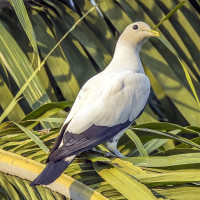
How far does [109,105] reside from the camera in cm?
285

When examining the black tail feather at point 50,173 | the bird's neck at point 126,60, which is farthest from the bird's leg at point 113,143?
the black tail feather at point 50,173

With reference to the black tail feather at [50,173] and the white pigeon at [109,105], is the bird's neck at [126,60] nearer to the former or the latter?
the white pigeon at [109,105]

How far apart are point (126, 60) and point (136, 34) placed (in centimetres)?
20

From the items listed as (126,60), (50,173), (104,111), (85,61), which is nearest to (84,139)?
(104,111)

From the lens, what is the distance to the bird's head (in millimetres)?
3283

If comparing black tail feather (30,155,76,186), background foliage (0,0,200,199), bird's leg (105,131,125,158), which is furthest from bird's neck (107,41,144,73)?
black tail feather (30,155,76,186)

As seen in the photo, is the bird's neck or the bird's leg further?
the bird's neck

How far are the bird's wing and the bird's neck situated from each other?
0.28ft

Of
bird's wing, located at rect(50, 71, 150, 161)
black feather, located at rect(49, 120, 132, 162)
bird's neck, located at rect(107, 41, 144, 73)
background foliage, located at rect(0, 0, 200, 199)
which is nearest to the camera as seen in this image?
black feather, located at rect(49, 120, 132, 162)

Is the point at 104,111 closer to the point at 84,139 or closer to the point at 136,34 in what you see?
the point at 84,139

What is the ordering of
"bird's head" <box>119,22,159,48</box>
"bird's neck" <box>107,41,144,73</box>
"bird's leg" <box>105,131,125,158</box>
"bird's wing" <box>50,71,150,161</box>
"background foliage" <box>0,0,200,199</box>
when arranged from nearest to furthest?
1. "bird's wing" <box>50,71,150,161</box>
2. "background foliage" <box>0,0,200,199</box>
3. "bird's leg" <box>105,131,125,158</box>
4. "bird's neck" <box>107,41,144,73</box>
5. "bird's head" <box>119,22,159,48</box>

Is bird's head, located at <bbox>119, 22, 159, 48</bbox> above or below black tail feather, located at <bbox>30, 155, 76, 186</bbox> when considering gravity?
above

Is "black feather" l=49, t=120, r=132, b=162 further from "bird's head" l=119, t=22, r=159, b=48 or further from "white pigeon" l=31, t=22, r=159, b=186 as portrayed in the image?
"bird's head" l=119, t=22, r=159, b=48

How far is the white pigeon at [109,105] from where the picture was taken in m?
2.48
